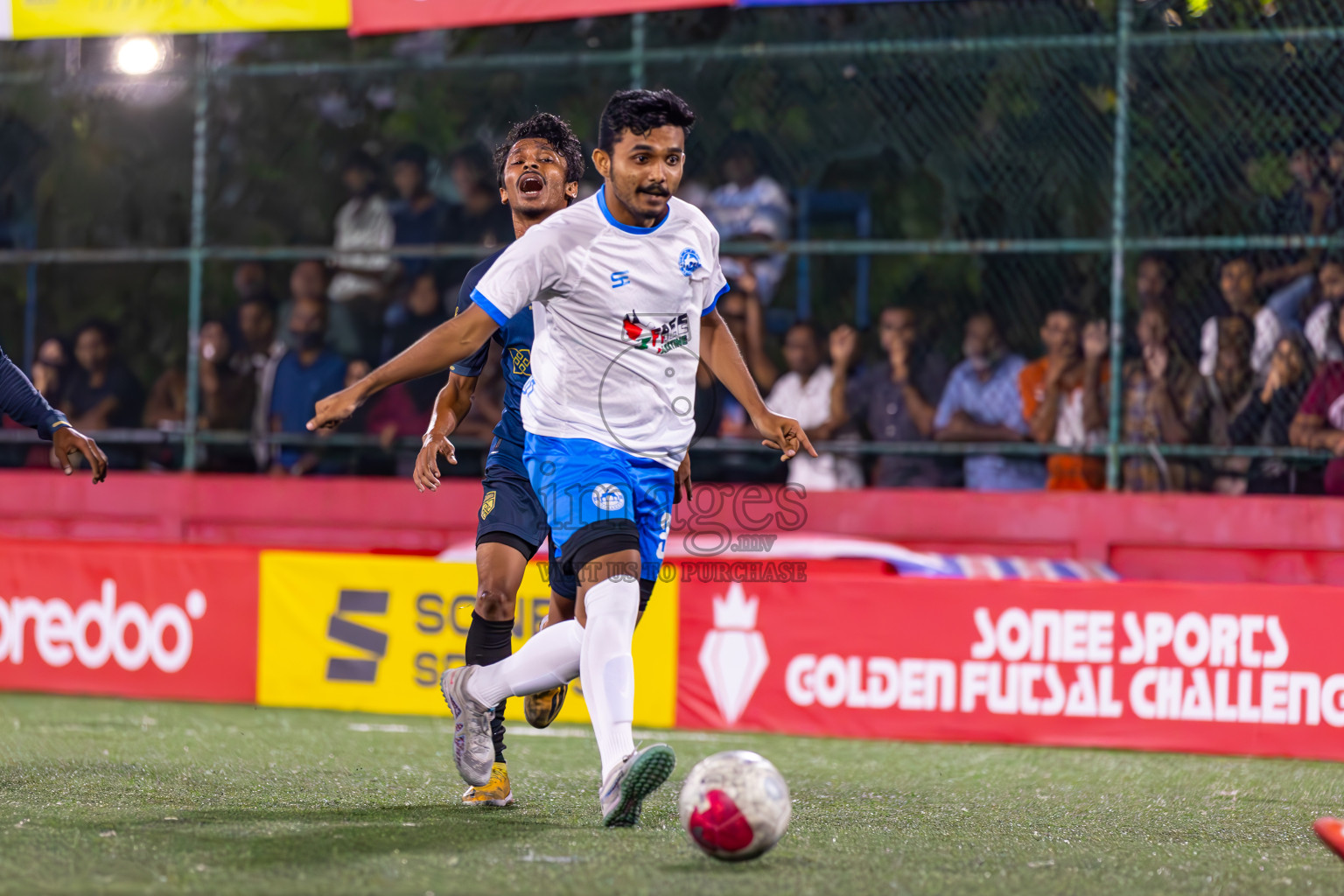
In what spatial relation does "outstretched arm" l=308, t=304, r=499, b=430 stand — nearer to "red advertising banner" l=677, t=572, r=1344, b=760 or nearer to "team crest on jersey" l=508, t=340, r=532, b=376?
"team crest on jersey" l=508, t=340, r=532, b=376

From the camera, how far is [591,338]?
4797 mm

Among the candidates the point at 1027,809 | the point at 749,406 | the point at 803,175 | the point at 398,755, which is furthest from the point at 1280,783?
the point at 803,175

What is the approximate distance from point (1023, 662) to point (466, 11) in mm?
4965

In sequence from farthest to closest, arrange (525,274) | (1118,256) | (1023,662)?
(1118,256) < (1023,662) < (525,274)

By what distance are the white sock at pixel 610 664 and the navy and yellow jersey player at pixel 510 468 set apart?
61cm

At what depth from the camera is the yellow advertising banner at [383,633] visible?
8.38 meters

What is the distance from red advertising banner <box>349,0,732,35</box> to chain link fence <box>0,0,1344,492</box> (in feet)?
1.69

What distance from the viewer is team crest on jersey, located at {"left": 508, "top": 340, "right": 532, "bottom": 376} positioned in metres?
5.41

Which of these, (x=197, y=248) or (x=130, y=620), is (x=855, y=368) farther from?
(x=130, y=620)

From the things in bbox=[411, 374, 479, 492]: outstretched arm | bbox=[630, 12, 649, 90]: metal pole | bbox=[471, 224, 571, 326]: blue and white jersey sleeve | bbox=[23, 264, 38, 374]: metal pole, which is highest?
bbox=[630, 12, 649, 90]: metal pole

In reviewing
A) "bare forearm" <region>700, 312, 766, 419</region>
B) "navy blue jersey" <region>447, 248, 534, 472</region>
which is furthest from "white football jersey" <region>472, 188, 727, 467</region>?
"navy blue jersey" <region>447, 248, 534, 472</region>

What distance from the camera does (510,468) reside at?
5477 millimetres

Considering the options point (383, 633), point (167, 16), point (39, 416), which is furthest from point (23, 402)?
point (167, 16)

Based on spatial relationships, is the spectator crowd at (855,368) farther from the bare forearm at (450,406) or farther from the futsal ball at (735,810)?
the futsal ball at (735,810)
